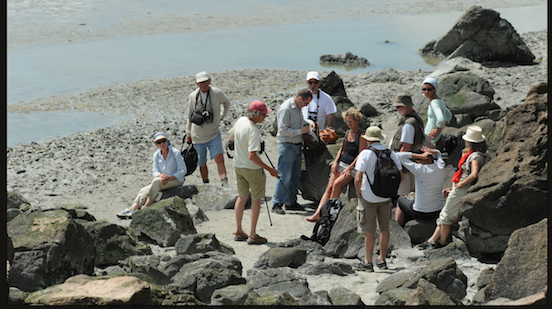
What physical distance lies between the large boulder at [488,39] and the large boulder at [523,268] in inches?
773

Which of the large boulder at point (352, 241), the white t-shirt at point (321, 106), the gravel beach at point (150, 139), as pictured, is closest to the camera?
the large boulder at point (352, 241)

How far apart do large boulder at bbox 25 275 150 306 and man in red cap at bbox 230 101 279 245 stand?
11.2ft

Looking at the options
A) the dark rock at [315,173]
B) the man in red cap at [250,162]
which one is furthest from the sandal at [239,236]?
the dark rock at [315,173]

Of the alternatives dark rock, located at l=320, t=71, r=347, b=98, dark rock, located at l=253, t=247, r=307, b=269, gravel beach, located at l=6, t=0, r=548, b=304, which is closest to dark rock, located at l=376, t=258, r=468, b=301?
gravel beach, located at l=6, t=0, r=548, b=304

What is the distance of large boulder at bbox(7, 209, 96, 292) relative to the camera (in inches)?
278

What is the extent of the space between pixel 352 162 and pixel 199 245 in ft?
8.62

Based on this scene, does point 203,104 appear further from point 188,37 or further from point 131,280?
point 188,37

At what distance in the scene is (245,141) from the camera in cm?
912

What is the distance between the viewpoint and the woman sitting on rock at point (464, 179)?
8547 mm

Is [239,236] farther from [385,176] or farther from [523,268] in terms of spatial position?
[523,268]

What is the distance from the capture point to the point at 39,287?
700cm

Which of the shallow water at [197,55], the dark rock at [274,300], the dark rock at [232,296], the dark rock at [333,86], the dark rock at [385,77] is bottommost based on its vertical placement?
the shallow water at [197,55]

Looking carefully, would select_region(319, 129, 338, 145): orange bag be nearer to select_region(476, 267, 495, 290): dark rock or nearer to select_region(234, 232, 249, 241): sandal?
select_region(234, 232, 249, 241): sandal

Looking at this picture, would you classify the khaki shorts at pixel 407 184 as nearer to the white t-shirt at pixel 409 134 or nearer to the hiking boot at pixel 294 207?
the white t-shirt at pixel 409 134
